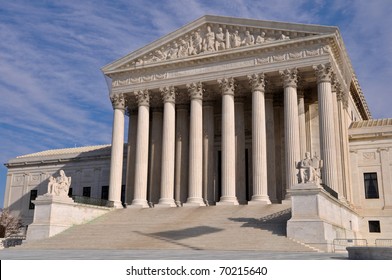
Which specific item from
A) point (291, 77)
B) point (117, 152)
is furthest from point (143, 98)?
point (291, 77)

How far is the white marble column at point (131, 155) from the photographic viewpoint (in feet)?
169

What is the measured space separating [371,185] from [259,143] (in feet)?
42.2

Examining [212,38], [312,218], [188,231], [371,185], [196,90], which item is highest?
[212,38]

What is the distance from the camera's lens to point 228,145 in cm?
4400

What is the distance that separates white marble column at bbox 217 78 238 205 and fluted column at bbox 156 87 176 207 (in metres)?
5.78

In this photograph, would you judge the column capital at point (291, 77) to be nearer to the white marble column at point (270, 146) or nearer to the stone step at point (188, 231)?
the white marble column at point (270, 146)

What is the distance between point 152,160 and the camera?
5162 cm

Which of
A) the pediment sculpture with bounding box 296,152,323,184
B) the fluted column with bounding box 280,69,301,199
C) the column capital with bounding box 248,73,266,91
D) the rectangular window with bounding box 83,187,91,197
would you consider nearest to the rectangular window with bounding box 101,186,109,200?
the rectangular window with bounding box 83,187,91,197

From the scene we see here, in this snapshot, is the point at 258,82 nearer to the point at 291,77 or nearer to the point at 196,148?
the point at 291,77

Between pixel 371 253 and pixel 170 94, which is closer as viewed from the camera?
pixel 371 253

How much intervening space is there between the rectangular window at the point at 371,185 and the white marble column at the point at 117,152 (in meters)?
24.9
